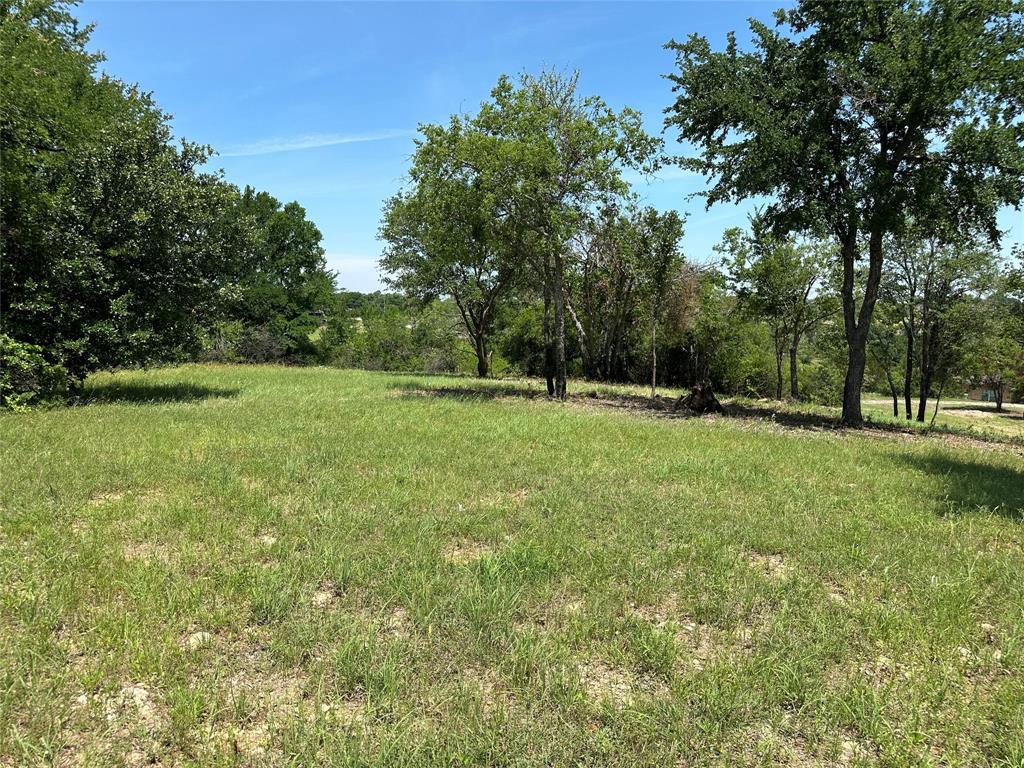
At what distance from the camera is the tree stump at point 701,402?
581 inches

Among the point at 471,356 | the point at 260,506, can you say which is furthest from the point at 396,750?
the point at 471,356

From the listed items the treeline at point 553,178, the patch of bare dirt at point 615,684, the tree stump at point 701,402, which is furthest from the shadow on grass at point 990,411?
the patch of bare dirt at point 615,684

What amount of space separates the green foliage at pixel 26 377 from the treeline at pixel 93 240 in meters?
0.03

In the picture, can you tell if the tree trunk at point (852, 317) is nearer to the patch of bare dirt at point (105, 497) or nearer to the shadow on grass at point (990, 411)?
the patch of bare dirt at point (105, 497)

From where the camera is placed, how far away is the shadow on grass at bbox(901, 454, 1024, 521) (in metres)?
5.93

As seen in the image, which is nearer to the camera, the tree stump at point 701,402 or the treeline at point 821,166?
the treeline at point 821,166

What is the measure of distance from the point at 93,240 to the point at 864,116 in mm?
17738

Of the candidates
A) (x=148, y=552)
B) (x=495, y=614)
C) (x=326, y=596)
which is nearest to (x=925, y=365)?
(x=495, y=614)

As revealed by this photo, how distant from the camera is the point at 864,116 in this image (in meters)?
12.7

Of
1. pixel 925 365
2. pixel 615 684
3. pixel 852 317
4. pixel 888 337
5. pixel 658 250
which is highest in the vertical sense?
pixel 658 250

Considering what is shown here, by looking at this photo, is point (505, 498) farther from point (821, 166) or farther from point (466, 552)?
point (821, 166)

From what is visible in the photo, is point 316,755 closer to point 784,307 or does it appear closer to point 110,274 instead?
point 110,274

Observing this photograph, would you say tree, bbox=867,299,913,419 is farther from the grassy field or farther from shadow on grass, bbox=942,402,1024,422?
the grassy field

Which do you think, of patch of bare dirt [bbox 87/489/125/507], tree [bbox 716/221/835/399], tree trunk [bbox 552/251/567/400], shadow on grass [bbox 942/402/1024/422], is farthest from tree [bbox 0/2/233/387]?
shadow on grass [bbox 942/402/1024/422]
